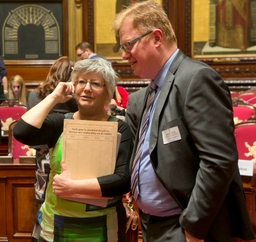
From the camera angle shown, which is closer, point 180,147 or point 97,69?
point 180,147

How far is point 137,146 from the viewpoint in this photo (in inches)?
77.6

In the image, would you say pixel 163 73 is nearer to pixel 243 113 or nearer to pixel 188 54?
pixel 243 113

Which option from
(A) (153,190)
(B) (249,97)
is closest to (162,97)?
(A) (153,190)

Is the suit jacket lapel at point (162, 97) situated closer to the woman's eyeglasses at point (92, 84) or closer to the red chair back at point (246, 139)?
the woman's eyeglasses at point (92, 84)

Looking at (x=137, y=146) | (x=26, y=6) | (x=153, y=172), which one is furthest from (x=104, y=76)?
(x=26, y=6)

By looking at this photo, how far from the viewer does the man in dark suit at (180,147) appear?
1.69 metres

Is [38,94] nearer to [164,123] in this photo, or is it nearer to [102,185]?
[102,185]

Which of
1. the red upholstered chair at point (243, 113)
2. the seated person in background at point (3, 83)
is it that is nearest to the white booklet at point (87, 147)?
the red upholstered chair at point (243, 113)

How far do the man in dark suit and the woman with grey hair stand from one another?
0.18 m

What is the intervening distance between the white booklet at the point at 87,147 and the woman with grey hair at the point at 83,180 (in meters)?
0.04

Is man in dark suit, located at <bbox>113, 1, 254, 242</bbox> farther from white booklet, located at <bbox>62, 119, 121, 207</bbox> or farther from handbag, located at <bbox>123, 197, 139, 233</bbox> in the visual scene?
handbag, located at <bbox>123, 197, 139, 233</bbox>

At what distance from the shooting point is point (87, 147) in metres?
2.13

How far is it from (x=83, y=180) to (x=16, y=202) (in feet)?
7.32

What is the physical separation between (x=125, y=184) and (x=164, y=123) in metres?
0.44
